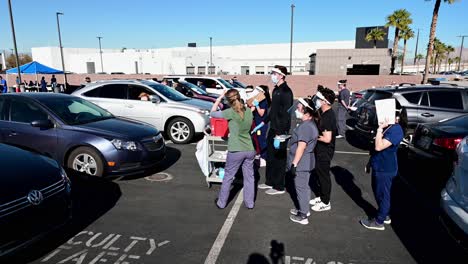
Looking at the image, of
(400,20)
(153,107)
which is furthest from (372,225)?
(400,20)

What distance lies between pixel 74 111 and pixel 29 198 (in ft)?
10.5

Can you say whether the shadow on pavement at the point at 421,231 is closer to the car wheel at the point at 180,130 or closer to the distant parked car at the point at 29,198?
the distant parked car at the point at 29,198

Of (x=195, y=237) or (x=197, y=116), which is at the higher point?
(x=197, y=116)

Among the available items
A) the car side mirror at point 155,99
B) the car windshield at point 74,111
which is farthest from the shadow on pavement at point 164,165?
the car side mirror at point 155,99

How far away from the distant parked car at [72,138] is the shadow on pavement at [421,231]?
160 inches

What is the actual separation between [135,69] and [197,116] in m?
49.8

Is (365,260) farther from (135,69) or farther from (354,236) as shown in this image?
(135,69)

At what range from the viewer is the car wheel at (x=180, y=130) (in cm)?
858

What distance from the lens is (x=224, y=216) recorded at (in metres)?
4.28

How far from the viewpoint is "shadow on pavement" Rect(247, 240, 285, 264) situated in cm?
323

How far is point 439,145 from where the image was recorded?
496cm

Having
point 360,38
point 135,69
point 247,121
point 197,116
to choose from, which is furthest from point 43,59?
point 247,121

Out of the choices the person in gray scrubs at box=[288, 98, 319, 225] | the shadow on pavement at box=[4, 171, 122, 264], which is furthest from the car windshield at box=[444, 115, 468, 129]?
the shadow on pavement at box=[4, 171, 122, 264]

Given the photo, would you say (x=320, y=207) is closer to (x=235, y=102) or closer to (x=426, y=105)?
(x=235, y=102)
